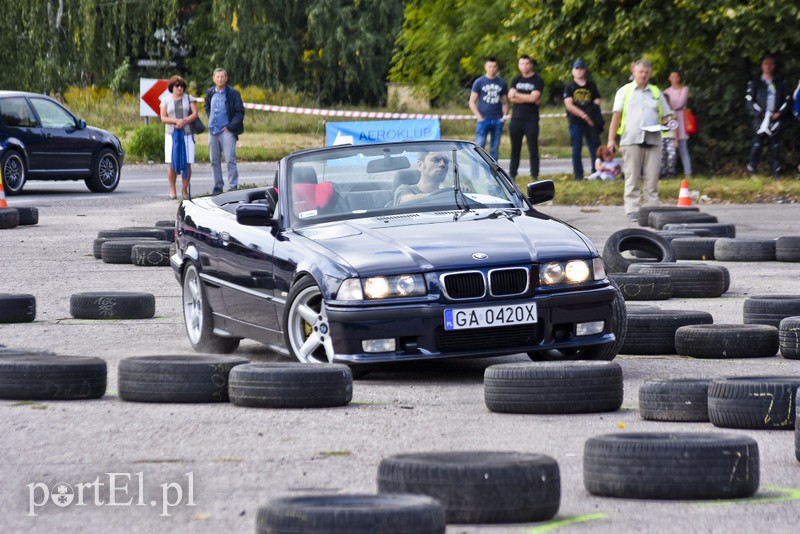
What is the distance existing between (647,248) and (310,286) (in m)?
6.33

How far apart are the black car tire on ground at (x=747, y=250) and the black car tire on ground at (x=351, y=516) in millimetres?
11584

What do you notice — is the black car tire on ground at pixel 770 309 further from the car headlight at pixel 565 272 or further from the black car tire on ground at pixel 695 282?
the black car tire on ground at pixel 695 282

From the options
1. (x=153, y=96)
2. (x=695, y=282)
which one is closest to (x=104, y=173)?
(x=153, y=96)

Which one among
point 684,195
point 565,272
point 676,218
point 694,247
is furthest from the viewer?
point 684,195

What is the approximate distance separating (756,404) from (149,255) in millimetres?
10520

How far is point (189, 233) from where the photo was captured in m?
10.9

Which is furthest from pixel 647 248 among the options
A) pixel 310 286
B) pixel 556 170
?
pixel 556 170

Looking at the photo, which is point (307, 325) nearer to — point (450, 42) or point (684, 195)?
point (684, 195)

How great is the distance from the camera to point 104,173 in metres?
29.2

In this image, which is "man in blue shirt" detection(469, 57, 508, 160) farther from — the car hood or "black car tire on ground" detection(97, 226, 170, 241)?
the car hood

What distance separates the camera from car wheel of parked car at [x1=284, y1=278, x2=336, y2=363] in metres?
8.79

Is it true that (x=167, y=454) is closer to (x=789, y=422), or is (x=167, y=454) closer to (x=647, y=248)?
(x=789, y=422)

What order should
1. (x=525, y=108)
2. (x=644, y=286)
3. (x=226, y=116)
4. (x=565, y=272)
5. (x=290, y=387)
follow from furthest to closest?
(x=525, y=108) < (x=226, y=116) < (x=644, y=286) < (x=565, y=272) < (x=290, y=387)

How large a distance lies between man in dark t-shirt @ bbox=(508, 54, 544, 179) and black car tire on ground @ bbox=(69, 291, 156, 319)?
1454 cm
